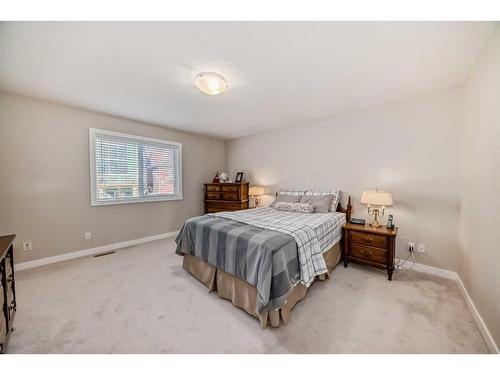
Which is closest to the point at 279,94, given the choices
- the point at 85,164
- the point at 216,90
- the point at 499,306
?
the point at 216,90

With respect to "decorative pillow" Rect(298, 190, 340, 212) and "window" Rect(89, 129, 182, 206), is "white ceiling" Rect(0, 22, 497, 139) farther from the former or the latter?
"decorative pillow" Rect(298, 190, 340, 212)

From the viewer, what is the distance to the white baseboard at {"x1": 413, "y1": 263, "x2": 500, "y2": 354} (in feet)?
4.41

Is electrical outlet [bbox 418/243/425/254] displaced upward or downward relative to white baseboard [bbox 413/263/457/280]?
upward

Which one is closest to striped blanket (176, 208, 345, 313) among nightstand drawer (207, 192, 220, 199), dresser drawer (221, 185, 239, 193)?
dresser drawer (221, 185, 239, 193)

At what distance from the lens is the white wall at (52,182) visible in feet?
8.14

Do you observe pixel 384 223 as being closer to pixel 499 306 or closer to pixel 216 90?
pixel 499 306

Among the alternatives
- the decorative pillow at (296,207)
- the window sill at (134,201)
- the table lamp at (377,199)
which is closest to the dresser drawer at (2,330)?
the window sill at (134,201)

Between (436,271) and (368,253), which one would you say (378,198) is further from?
(436,271)

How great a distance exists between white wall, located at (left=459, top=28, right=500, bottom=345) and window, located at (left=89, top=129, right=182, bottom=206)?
4.36 metres

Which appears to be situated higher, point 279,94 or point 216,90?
point 279,94

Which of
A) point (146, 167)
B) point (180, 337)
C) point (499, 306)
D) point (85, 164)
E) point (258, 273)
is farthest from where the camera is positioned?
point (146, 167)

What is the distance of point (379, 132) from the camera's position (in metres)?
2.83

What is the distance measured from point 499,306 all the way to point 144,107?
13.7 feet
